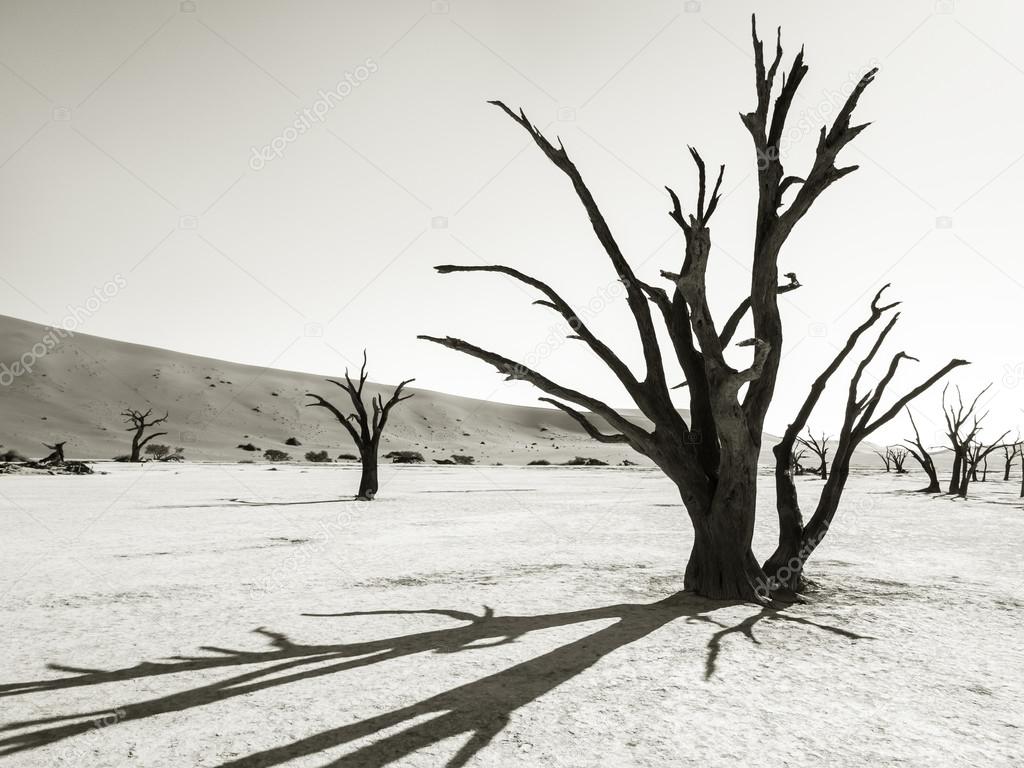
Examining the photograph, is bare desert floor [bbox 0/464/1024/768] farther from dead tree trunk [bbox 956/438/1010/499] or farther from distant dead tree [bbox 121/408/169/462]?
distant dead tree [bbox 121/408/169/462]

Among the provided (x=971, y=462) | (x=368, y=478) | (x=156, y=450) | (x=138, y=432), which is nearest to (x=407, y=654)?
(x=368, y=478)

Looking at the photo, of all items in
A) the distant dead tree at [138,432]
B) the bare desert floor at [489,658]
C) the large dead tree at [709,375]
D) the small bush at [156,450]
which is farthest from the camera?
the small bush at [156,450]

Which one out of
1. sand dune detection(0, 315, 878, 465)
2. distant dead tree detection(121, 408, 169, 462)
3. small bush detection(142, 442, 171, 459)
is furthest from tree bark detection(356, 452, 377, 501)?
small bush detection(142, 442, 171, 459)

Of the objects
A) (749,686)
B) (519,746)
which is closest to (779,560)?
(749,686)

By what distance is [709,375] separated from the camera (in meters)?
6.07

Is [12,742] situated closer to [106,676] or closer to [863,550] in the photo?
[106,676]

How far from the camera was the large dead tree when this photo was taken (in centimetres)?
639

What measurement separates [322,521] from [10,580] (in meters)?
6.14

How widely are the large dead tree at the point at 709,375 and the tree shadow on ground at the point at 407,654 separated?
0.68 meters

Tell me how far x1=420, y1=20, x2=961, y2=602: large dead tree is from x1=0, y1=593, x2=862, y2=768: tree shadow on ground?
68 cm

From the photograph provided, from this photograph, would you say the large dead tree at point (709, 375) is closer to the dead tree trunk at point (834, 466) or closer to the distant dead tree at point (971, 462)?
→ the dead tree trunk at point (834, 466)

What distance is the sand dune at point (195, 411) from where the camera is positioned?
60.5 metres

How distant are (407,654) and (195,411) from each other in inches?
3080

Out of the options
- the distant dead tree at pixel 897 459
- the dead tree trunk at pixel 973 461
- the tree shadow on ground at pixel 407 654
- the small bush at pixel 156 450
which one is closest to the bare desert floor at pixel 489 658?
the tree shadow on ground at pixel 407 654
